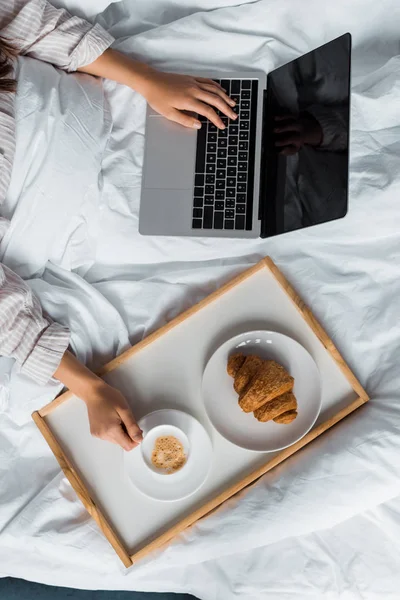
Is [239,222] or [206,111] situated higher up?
[206,111]

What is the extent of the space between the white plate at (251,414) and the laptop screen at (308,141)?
0.19m

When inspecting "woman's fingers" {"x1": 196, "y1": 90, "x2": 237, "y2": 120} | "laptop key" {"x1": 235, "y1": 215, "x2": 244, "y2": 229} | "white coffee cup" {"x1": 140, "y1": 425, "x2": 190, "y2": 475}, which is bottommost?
"white coffee cup" {"x1": 140, "y1": 425, "x2": 190, "y2": 475}

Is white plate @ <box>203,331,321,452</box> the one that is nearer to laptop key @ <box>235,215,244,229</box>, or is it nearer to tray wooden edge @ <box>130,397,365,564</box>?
tray wooden edge @ <box>130,397,365,564</box>

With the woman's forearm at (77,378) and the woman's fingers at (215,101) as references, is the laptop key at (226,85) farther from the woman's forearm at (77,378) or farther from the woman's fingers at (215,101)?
the woman's forearm at (77,378)

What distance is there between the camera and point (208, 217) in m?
1.04

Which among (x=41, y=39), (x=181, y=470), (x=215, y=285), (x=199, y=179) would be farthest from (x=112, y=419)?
(x=41, y=39)

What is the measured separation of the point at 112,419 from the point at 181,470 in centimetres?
14

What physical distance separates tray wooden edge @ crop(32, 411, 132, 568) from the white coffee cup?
127mm

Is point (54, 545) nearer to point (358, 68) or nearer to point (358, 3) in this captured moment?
point (358, 68)

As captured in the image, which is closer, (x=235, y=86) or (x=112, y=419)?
(x=112, y=419)

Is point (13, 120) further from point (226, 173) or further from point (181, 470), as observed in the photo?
point (181, 470)

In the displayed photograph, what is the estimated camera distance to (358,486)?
0.95 m

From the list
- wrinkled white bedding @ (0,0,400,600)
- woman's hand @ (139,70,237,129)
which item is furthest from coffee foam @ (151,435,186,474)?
woman's hand @ (139,70,237,129)

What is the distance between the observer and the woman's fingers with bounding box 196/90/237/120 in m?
1.03
